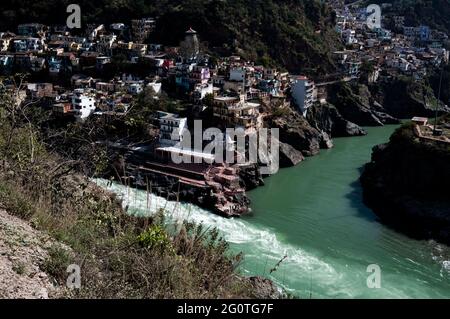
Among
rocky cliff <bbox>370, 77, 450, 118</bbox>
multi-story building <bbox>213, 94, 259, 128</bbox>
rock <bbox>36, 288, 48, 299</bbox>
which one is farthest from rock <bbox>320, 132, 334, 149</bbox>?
rock <bbox>36, 288, 48, 299</bbox>

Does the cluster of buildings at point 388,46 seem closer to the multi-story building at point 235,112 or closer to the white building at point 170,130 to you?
the multi-story building at point 235,112

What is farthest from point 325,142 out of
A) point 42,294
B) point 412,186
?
point 42,294

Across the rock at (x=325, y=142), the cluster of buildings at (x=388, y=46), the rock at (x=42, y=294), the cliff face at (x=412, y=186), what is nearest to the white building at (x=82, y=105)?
the rock at (x=325, y=142)

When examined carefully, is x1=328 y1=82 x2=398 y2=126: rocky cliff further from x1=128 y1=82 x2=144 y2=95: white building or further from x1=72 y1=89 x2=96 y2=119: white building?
x1=72 y1=89 x2=96 y2=119: white building

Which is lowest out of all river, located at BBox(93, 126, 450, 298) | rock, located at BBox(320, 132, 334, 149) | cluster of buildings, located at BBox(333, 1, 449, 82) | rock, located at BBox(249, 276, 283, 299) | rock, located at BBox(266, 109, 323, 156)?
river, located at BBox(93, 126, 450, 298)

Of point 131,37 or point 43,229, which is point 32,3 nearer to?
point 131,37

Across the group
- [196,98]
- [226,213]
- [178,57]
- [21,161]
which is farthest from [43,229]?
[178,57]
